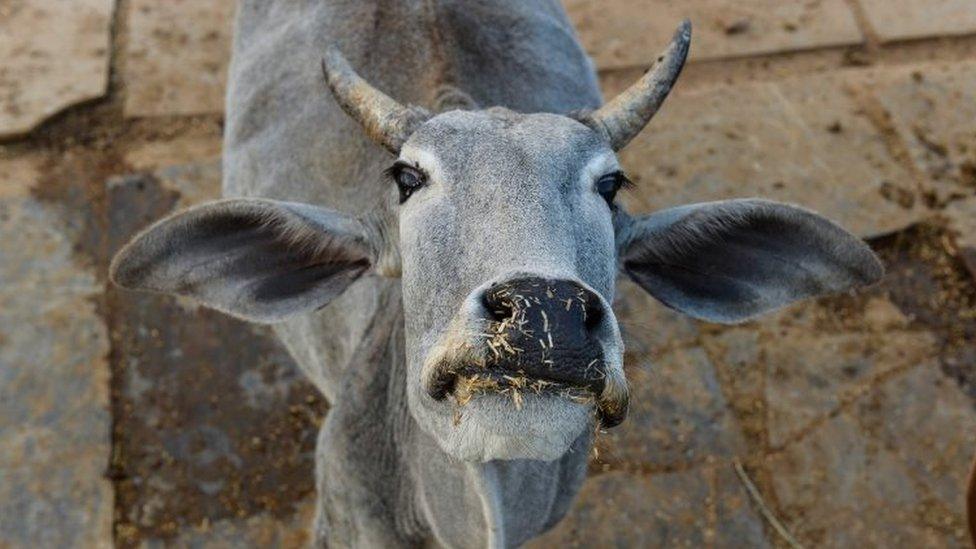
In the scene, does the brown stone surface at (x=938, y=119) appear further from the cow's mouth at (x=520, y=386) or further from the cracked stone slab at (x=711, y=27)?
the cow's mouth at (x=520, y=386)

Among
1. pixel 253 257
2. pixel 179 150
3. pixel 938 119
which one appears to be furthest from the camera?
pixel 938 119

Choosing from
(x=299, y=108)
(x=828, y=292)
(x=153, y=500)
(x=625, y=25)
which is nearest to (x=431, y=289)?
(x=828, y=292)

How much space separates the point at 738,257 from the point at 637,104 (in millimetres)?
504

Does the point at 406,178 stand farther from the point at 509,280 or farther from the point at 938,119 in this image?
the point at 938,119

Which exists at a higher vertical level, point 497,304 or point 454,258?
point 497,304

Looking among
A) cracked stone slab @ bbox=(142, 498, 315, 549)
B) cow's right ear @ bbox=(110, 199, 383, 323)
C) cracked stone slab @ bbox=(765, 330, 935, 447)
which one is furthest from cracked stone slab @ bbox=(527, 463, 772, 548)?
cow's right ear @ bbox=(110, 199, 383, 323)

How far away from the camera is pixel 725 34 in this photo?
554 centimetres

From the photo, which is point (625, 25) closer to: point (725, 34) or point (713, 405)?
point (725, 34)

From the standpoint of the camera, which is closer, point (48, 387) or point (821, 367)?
point (48, 387)

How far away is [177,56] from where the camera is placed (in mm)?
5281

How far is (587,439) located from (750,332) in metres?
1.73

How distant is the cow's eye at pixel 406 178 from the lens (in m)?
2.27

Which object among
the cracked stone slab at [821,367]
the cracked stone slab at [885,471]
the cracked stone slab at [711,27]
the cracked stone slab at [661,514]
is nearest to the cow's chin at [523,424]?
the cracked stone slab at [661,514]

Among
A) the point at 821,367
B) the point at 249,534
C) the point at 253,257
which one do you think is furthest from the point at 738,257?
the point at 249,534
